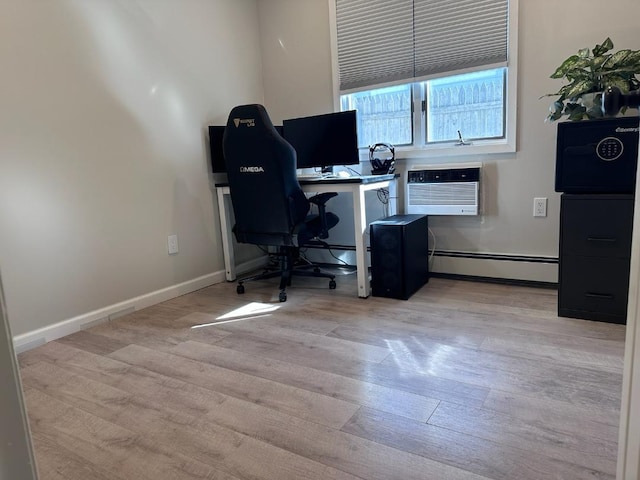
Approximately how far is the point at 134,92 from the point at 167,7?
2.10ft

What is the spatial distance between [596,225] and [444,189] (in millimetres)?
1008

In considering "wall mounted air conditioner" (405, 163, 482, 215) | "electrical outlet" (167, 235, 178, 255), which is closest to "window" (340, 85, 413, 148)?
"wall mounted air conditioner" (405, 163, 482, 215)

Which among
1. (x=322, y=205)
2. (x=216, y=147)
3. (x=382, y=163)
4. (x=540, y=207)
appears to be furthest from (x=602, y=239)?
(x=216, y=147)

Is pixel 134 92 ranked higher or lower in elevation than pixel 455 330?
higher

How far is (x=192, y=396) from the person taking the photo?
1.66 m

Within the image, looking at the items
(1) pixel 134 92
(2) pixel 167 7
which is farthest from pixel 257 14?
(1) pixel 134 92

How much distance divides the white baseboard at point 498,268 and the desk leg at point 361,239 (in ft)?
2.26

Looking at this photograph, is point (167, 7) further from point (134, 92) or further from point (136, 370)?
point (136, 370)

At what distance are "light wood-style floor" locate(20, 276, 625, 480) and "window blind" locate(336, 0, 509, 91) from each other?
1.57m

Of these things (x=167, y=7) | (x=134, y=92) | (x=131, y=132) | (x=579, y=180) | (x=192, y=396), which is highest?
(x=167, y=7)

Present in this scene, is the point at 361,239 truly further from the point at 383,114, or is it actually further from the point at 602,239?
the point at 602,239

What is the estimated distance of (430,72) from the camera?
293 cm

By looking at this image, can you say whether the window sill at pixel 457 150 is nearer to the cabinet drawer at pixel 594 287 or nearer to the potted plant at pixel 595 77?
the potted plant at pixel 595 77

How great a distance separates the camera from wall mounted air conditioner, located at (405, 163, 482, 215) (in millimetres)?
2852
